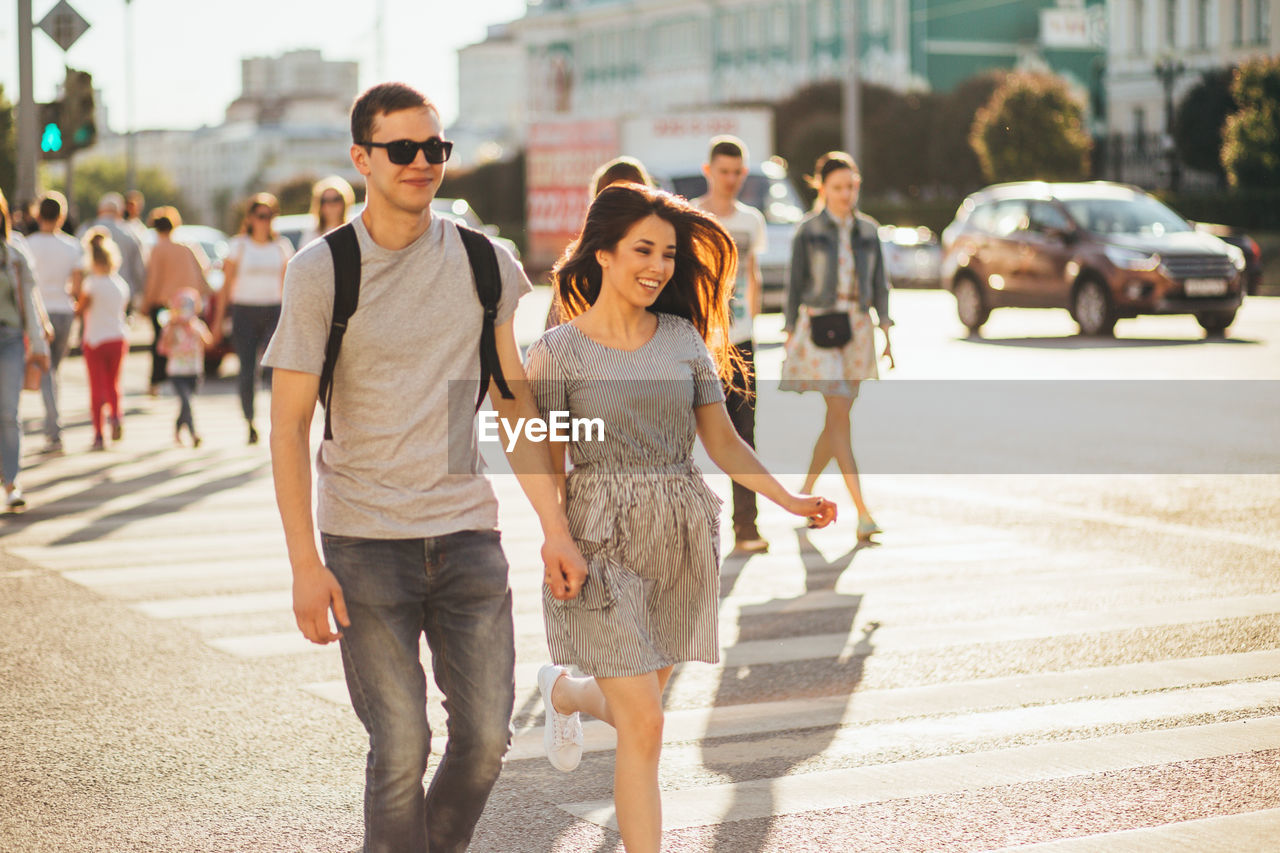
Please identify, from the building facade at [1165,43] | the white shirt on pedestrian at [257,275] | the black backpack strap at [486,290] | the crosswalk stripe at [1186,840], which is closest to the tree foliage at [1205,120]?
the building facade at [1165,43]

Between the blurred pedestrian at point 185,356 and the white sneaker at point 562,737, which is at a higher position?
the blurred pedestrian at point 185,356

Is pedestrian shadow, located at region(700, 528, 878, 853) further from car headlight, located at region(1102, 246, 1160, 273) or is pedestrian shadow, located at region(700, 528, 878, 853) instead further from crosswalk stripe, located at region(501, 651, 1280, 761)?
car headlight, located at region(1102, 246, 1160, 273)

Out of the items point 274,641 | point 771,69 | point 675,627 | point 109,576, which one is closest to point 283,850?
point 675,627

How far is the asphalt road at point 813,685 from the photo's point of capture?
4812 millimetres

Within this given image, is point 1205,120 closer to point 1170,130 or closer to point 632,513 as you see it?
point 1170,130

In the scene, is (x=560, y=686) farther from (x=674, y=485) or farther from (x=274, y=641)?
(x=274, y=641)

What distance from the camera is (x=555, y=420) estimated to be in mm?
4195

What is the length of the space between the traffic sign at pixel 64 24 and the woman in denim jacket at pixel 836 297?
1271cm

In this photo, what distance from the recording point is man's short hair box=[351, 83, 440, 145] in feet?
12.7

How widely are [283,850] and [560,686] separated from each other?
78cm

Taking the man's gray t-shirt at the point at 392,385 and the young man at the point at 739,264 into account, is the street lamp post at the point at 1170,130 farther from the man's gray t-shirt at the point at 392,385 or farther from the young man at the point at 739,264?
the man's gray t-shirt at the point at 392,385

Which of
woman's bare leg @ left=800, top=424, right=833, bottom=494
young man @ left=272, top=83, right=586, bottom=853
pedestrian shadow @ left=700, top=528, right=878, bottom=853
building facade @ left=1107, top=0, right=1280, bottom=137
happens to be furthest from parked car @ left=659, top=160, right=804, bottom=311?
building facade @ left=1107, top=0, right=1280, bottom=137

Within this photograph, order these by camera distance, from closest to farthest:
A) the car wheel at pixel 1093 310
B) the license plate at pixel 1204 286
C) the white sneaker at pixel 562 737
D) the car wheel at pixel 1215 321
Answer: the white sneaker at pixel 562 737, the license plate at pixel 1204 286, the car wheel at pixel 1215 321, the car wheel at pixel 1093 310

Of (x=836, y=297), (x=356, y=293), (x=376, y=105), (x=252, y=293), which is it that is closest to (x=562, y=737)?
(x=356, y=293)
